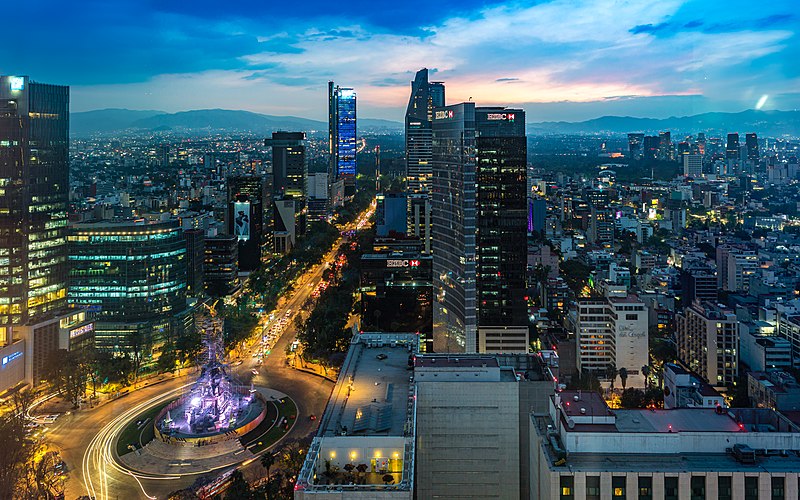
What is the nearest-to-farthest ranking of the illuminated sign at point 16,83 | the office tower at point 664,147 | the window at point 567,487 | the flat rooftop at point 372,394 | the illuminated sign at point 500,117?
the window at point 567,487
the flat rooftop at point 372,394
the illuminated sign at point 500,117
the illuminated sign at point 16,83
the office tower at point 664,147

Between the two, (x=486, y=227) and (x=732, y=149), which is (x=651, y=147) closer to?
(x=732, y=149)

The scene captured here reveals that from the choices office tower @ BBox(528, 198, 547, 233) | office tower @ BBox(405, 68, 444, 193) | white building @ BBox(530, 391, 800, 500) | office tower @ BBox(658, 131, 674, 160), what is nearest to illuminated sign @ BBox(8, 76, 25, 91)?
white building @ BBox(530, 391, 800, 500)

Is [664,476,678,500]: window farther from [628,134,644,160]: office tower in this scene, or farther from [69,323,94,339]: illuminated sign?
[628,134,644,160]: office tower

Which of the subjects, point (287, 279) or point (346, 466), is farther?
point (287, 279)

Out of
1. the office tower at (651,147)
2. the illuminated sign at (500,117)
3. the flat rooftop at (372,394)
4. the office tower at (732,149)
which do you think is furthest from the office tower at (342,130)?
the flat rooftop at (372,394)

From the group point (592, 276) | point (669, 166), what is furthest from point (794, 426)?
point (669, 166)

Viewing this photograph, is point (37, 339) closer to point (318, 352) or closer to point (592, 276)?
point (318, 352)

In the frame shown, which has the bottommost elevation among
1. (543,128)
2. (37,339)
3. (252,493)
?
(252,493)

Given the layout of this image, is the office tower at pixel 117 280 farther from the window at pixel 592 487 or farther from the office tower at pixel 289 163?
the office tower at pixel 289 163
